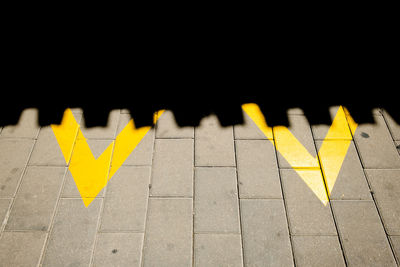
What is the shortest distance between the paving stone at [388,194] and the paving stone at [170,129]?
198cm

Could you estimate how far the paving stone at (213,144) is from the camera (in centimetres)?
287

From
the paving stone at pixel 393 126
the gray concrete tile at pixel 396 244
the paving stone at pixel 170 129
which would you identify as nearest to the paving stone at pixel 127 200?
the paving stone at pixel 170 129

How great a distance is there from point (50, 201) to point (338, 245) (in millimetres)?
2744

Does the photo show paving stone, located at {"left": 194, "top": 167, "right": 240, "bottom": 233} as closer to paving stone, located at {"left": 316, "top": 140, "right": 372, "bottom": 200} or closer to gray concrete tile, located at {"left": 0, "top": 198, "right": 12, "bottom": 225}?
paving stone, located at {"left": 316, "top": 140, "right": 372, "bottom": 200}

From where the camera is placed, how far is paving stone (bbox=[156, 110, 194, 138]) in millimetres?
3061

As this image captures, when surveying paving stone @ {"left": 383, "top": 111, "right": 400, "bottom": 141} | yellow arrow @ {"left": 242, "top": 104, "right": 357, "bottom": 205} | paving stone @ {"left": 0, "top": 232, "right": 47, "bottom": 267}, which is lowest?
paving stone @ {"left": 0, "top": 232, "right": 47, "bottom": 267}

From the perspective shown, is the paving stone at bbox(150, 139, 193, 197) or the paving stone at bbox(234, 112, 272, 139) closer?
the paving stone at bbox(150, 139, 193, 197)

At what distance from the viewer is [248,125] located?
10.3 ft

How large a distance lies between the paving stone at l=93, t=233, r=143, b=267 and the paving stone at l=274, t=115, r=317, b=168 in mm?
1641

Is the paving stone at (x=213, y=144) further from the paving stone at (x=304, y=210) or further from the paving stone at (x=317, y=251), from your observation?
the paving stone at (x=317, y=251)

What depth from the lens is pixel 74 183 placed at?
8.96 feet

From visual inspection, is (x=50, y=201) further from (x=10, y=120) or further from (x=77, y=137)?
(x=10, y=120)

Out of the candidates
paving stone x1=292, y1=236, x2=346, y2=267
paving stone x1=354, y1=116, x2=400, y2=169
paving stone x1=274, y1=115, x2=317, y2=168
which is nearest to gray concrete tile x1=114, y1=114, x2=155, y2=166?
paving stone x1=274, y1=115, x2=317, y2=168

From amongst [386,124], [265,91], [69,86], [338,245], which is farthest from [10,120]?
[386,124]
